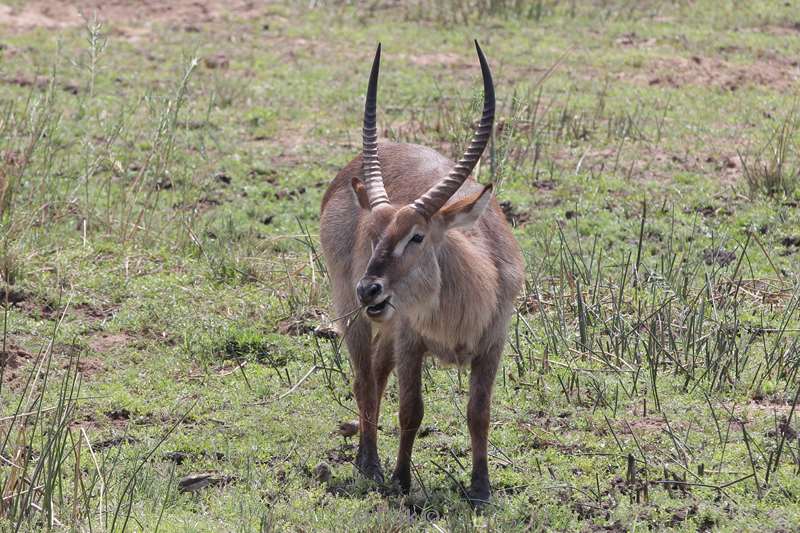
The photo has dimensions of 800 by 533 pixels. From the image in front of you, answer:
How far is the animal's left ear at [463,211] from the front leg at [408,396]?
1.85 ft

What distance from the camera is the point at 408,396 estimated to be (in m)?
5.31

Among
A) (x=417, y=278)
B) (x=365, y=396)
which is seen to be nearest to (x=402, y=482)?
(x=365, y=396)

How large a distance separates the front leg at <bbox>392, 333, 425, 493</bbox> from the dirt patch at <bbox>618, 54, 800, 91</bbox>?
696cm

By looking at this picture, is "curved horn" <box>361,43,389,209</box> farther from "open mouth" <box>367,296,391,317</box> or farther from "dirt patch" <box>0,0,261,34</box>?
"dirt patch" <box>0,0,261,34</box>

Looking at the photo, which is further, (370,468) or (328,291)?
(328,291)

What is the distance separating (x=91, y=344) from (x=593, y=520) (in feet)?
10.3

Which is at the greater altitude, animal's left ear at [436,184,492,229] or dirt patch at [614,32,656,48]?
animal's left ear at [436,184,492,229]

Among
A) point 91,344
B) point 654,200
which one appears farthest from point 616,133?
point 91,344

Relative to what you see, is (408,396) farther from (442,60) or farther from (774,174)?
(442,60)

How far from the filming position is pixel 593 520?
497cm

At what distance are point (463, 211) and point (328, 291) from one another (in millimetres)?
2417

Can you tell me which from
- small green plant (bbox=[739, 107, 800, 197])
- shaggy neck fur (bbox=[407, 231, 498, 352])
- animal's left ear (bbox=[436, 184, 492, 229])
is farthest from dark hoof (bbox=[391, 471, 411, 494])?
small green plant (bbox=[739, 107, 800, 197])

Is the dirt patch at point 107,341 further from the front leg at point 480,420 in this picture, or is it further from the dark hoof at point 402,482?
the front leg at point 480,420

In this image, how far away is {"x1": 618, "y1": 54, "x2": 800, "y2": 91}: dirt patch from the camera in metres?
11.6
